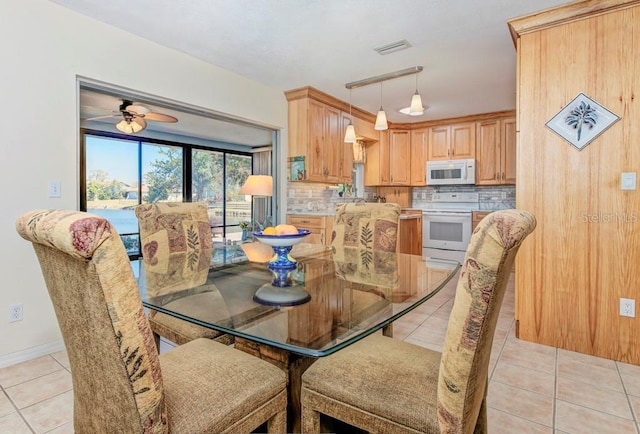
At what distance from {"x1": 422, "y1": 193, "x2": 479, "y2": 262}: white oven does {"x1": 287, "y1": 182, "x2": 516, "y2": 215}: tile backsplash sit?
173 mm

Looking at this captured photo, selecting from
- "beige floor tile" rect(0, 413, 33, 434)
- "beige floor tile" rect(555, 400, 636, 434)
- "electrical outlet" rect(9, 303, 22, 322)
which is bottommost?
"beige floor tile" rect(555, 400, 636, 434)

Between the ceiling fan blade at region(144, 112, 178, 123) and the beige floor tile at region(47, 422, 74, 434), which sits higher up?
the ceiling fan blade at region(144, 112, 178, 123)

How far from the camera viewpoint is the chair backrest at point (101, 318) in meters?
0.66

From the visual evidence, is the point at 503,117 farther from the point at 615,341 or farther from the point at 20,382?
the point at 20,382

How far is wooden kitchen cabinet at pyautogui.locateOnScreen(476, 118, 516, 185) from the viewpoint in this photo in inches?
196

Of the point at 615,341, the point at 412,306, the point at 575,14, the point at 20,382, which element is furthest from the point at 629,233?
the point at 20,382

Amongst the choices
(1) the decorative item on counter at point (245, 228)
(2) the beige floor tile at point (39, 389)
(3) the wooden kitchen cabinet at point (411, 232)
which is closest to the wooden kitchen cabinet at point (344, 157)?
(3) the wooden kitchen cabinet at point (411, 232)

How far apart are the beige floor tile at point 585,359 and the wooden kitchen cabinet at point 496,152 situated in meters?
3.15

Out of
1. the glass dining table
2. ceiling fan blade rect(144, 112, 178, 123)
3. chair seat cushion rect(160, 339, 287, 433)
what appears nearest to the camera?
chair seat cushion rect(160, 339, 287, 433)

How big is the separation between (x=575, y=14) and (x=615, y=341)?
2.18 metres

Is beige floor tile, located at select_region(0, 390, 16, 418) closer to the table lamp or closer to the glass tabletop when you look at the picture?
the glass tabletop

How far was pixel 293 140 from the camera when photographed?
4.22m

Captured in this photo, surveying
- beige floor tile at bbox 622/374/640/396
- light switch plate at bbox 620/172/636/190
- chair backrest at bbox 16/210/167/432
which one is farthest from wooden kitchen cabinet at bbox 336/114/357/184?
chair backrest at bbox 16/210/167/432

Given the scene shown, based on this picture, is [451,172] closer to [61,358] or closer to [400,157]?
[400,157]
